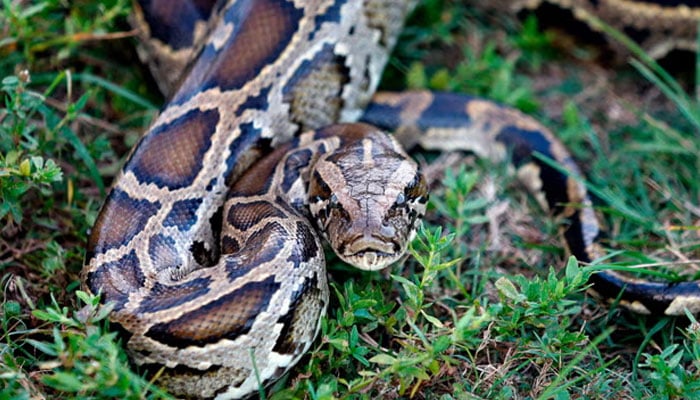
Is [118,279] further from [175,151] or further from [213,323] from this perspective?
[175,151]

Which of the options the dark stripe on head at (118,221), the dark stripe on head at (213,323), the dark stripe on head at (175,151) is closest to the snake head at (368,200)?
the dark stripe on head at (213,323)

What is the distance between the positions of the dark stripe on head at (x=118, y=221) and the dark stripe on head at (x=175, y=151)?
7.3 inches

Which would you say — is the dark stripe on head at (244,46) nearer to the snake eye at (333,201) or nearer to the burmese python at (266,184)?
the burmese python at (266,184)

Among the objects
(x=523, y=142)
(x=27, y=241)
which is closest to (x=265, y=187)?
(x=27, y=241)

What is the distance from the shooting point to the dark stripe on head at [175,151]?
5.00 metres

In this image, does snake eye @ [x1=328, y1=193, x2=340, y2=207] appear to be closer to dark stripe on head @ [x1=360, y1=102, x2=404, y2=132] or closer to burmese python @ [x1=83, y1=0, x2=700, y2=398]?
burmese python @ [x1=83, y1=0, x2=700, y2=398]

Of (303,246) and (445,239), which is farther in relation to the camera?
(303,246)

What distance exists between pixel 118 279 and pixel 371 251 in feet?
5.03

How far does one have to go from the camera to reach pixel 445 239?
4.32 metres

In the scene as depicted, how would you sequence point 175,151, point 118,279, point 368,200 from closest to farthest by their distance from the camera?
point 118,279 → point 368,200 → point 175,151

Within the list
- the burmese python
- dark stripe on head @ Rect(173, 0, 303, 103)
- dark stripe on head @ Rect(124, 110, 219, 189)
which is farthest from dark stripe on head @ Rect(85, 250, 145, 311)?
dark stripe on head @ Rect(173, 0, 303, 103)

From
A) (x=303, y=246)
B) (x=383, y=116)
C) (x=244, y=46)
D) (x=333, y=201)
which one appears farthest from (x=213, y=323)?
(x=383, y=116)

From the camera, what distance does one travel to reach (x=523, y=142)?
6191 millimetres

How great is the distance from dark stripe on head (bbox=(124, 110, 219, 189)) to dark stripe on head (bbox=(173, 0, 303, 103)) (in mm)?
237
